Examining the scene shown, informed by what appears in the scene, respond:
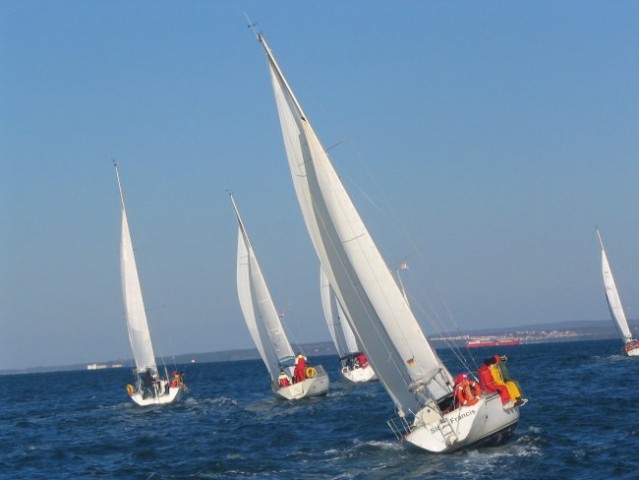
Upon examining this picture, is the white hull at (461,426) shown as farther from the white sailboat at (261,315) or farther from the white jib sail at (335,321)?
the white jib sail at (335,321)

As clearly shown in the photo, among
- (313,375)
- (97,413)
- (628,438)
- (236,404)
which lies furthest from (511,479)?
(97,413)

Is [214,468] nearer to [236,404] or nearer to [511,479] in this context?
[511,479]

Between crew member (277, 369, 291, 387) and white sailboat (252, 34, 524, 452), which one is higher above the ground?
white sailboat (252, 34, 524, 452)

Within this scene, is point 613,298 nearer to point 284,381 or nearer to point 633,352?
point 633,352

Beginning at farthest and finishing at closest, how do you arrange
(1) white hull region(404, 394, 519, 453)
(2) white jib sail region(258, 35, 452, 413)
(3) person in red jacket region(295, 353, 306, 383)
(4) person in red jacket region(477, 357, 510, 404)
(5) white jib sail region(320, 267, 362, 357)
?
(5) white jib sail region(320, 267, 362, 357) → (3) person in red jacket region(295, 353, 306, 383) → (2) white jib sail region(258, 35, 452, 413) → (4) person in red jacket region(477, 357, 510, 404) → (1) white hull region(404, 394, 519, 453)

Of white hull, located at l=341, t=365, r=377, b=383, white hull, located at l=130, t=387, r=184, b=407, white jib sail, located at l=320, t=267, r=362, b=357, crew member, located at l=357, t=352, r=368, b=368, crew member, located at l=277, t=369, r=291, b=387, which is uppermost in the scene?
white jib sail, located at l=320, t=267, r=362, b=357

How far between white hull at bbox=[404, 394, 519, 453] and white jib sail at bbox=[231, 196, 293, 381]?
26.2 metres

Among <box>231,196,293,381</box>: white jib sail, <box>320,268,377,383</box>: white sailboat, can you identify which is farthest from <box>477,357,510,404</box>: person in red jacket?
<box>320,268,377,383</box>: white sailboat

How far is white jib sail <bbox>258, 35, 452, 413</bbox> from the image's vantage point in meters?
26.7

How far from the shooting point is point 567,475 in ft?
74.9

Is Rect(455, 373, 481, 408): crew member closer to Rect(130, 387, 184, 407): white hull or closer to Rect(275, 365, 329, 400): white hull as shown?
Rect(275, 365, 329, 400): white hull

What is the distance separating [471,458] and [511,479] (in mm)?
2581

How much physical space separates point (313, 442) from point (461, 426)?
7.27 m

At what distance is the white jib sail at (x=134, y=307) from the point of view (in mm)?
54406
